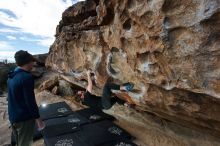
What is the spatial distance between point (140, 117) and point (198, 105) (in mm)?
2568

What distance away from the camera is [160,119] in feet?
17.5

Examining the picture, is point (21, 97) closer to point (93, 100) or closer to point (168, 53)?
point (168, 53)

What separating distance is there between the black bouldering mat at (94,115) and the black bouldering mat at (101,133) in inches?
13.3

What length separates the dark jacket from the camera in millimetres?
3920

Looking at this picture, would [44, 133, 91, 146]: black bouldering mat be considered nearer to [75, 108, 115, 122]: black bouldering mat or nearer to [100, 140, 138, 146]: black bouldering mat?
[100, 140, 138, 146]: black bouldering mat

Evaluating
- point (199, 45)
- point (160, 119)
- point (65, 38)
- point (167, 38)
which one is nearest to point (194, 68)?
point (199, 45)

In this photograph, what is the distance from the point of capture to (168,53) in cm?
346

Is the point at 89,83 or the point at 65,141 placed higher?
the point at 89,83

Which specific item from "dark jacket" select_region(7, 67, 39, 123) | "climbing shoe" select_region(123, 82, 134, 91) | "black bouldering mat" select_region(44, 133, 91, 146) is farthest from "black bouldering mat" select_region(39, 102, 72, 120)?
"climbing shoe" select_region(123, 82, 134, 91)

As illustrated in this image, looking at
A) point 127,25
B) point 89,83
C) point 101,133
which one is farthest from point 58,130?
point 127,25

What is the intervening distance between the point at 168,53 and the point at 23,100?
8.48 feet

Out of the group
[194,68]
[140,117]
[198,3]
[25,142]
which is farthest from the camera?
[140,117]

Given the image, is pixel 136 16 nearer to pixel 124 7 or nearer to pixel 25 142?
pixel 124 7

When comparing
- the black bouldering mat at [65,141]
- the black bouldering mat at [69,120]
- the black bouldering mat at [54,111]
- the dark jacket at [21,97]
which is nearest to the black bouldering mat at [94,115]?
the black bouldering mat at [69,120]
